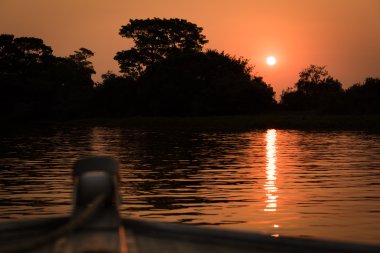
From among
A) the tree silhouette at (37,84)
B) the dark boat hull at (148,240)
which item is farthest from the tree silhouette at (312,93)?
the dark boat hull at (148,240)

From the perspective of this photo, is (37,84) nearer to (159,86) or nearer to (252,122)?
(159,86)

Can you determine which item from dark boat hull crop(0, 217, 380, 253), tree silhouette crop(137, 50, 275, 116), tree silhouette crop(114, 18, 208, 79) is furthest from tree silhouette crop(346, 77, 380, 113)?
dark boat hull crop(0, 217, 380, 253)

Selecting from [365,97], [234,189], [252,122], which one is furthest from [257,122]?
[234,189]

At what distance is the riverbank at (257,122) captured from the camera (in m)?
57.2

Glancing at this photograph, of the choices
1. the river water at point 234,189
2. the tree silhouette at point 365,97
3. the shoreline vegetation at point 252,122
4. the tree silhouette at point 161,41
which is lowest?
the river water at point 234,189

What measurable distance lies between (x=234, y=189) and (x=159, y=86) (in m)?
60.1

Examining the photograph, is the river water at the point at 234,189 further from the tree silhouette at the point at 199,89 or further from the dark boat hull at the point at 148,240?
the tree silhouette at the point at 199,89

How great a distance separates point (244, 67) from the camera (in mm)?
83250

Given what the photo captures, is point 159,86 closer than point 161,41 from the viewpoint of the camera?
Yes

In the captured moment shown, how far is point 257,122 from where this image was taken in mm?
63562

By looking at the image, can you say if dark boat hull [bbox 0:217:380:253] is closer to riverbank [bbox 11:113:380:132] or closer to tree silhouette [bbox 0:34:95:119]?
riverbank [bbox 11:113:380:132]

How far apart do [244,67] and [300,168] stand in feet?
206

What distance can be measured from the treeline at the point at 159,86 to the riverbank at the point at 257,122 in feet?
12.3

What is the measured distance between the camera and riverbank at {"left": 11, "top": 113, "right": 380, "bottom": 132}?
5719cm
